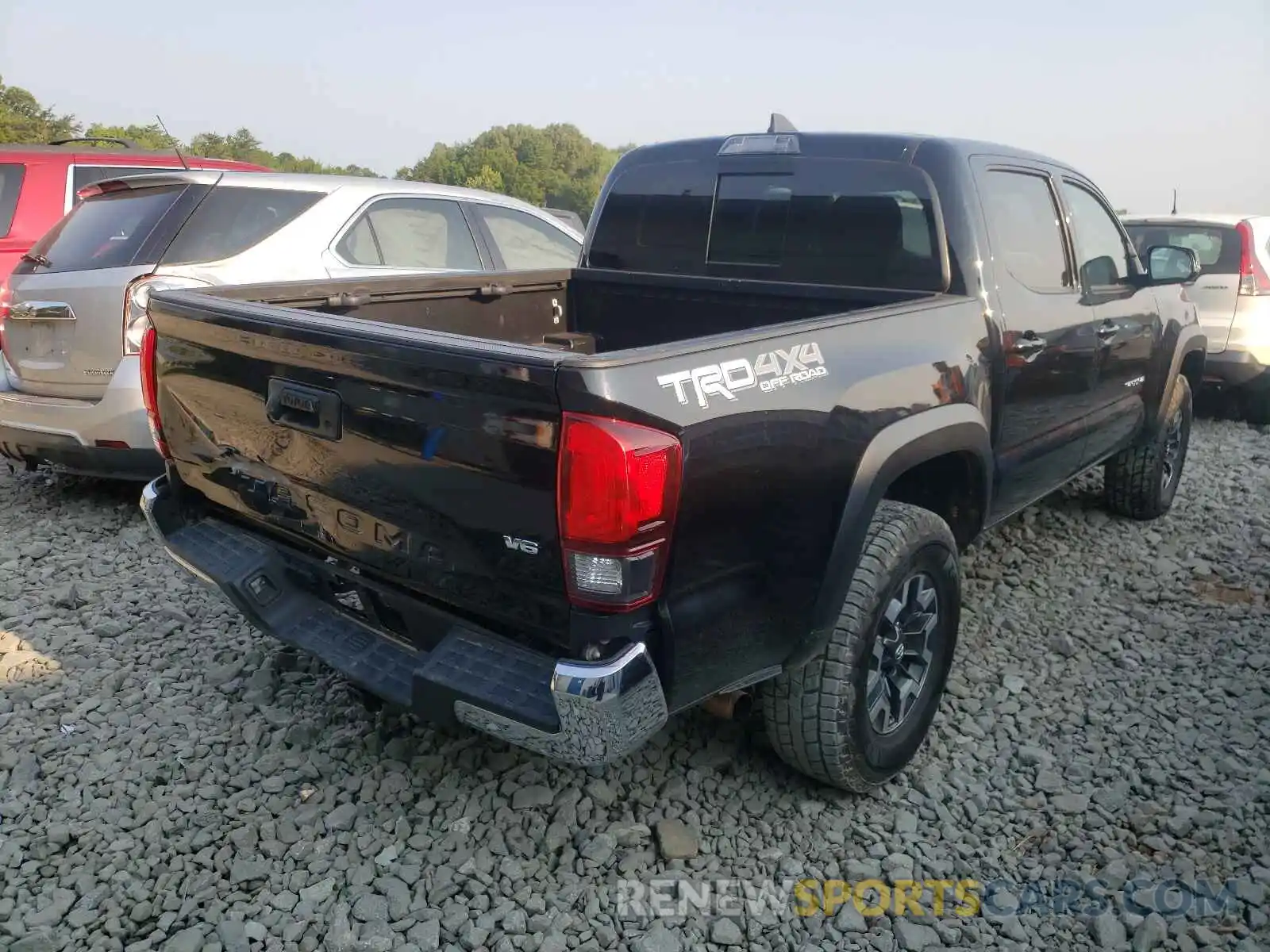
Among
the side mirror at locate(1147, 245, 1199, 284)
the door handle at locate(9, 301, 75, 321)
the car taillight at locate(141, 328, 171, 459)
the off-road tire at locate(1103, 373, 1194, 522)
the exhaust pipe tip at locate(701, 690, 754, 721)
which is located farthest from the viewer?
the off-road tire at locate(1103, 373, 1194, 522)

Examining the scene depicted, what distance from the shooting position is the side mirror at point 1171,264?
4262 mm

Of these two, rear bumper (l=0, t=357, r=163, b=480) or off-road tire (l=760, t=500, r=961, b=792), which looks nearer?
off-road tire (l=760, t=500, r=961, b=792)

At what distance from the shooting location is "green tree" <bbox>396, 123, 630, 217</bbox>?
33125 mm

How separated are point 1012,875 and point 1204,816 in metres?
0.69

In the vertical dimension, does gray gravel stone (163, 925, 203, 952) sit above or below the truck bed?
below

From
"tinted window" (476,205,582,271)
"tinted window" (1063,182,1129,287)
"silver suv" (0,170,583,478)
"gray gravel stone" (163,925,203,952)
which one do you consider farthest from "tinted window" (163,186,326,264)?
"tinted window" (1063,182,1129,287)

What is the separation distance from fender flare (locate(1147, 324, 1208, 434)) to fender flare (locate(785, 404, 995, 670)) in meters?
2.34

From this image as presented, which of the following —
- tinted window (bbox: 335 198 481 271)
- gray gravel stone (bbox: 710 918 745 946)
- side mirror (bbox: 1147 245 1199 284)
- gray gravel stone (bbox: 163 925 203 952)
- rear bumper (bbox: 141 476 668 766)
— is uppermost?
tinted window (bbox: 335 198 481 271)

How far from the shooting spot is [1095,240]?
13.6 ft

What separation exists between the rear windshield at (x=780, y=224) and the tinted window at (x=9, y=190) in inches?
194

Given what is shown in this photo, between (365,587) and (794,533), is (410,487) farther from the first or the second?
(794,533)

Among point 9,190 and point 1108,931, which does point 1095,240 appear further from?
point 9,190

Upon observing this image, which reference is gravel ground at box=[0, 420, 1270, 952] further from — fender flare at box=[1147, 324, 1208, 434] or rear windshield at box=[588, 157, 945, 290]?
rear windshield at box=[588, 157, 945, 290]

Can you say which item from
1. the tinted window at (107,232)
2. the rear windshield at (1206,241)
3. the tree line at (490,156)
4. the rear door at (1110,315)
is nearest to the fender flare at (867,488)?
the rear door at (1110,315)
